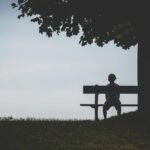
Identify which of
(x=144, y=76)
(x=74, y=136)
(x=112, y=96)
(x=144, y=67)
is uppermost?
(x=144, y=67)

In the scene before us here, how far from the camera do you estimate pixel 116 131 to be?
14.4 m

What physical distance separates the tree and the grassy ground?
251cm

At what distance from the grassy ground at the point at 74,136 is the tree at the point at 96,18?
2.51 meters

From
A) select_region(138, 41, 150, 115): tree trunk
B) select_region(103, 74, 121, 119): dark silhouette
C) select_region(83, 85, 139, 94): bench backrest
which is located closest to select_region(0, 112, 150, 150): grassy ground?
select_region(138, 41, 150, 115): tree trunk

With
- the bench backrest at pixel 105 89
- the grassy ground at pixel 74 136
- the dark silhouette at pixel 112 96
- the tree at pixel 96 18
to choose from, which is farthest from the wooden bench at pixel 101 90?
the grassy ground at pixel 74 136

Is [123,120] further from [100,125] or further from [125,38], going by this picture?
[125,38]

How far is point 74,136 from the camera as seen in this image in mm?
12992

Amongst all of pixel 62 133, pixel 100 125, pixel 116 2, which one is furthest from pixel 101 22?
pixel 62 133

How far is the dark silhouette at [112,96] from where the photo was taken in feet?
63.1

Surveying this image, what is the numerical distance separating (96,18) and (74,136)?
7.13 m

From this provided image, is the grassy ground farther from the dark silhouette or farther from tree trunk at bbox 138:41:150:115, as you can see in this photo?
the dark silhouette

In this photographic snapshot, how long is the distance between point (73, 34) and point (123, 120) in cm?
493

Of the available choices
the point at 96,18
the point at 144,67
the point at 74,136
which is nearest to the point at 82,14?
the point at 96,18

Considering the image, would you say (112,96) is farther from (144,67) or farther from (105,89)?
(144,67)
